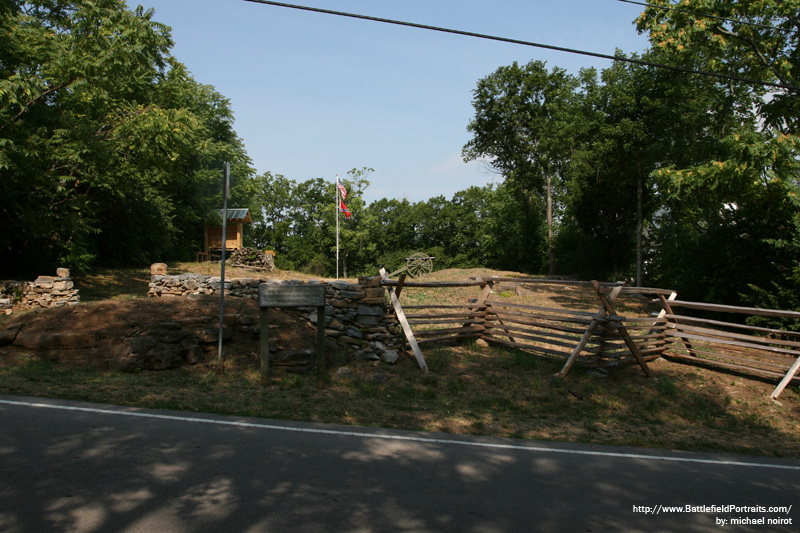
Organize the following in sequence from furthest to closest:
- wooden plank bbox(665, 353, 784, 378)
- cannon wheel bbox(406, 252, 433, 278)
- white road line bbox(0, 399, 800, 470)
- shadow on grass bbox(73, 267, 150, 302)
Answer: cannon wheel bbox(406, 252, 433, 278), shadow on grass bbox(73, 267, 150, 302), wooden plank bbox(665, 353, 784, 378), white road line bbox(0, 399, 800, 470)

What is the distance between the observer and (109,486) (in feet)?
13.4

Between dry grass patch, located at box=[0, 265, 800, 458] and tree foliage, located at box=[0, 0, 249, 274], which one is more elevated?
tree foliage, located at box=[0, 0, 249, 274]

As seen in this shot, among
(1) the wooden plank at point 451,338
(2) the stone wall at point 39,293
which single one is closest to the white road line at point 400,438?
(1) the wooden plank at point 451,338

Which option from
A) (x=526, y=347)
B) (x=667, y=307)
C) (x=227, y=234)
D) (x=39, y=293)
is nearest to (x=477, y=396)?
(x=526, y=347)

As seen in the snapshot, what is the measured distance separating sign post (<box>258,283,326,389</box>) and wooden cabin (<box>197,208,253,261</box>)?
2479 centimetres

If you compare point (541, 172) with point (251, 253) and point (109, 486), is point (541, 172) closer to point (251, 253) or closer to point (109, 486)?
point (251, 253)

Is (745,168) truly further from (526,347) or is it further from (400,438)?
(400,438)

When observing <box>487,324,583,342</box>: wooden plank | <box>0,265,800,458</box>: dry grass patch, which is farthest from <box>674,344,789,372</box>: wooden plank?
<box>487,324,583,342</box>: wooden plank

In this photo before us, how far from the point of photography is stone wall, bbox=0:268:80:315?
14406 millimetres

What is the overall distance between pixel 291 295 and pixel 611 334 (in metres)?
5.91

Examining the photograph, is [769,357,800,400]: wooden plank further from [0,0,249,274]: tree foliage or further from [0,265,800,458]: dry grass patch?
[0,0,249,274]: tree foliage

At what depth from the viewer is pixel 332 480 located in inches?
179

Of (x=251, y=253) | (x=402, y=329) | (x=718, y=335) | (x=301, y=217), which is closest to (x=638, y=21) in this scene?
(x=718, y=335)

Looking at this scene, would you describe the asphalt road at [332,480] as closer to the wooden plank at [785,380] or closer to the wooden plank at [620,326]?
the wooden plank at [620,326]
